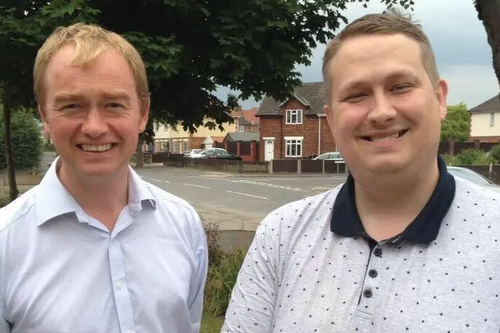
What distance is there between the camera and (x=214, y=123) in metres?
7.62

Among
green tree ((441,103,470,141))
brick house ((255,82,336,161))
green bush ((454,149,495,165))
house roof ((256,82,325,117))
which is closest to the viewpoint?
green bush ((454,149,495,165))

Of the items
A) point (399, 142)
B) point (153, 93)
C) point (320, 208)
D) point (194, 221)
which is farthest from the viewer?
point (153, 93)

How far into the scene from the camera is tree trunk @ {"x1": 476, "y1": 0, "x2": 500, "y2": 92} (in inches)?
192

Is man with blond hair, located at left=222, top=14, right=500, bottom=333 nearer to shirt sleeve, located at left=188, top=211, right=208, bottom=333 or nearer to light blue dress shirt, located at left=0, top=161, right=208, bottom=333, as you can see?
light blue dress shirt, located at left=0, top=161, right=208, bottom=333

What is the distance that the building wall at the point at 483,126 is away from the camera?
66750mm

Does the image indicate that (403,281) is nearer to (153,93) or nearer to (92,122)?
(92,122)

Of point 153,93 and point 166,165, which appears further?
point 166,165

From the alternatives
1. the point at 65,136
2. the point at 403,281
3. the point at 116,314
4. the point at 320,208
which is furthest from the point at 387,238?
the point at 65,136

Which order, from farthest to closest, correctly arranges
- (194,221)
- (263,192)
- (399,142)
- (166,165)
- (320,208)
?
(166,165) → (263,192) → (194,221) → (320,208) → (399,142)

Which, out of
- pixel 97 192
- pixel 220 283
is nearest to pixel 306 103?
pixel 220 283

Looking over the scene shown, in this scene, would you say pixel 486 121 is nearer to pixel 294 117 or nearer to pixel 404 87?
pixel 294 117

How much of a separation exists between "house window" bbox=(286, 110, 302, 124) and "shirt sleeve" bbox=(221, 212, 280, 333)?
46.7 m

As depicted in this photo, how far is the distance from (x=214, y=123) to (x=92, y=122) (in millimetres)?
5718

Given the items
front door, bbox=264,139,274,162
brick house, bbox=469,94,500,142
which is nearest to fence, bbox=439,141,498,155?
front door, bbox=264,139,274,162
